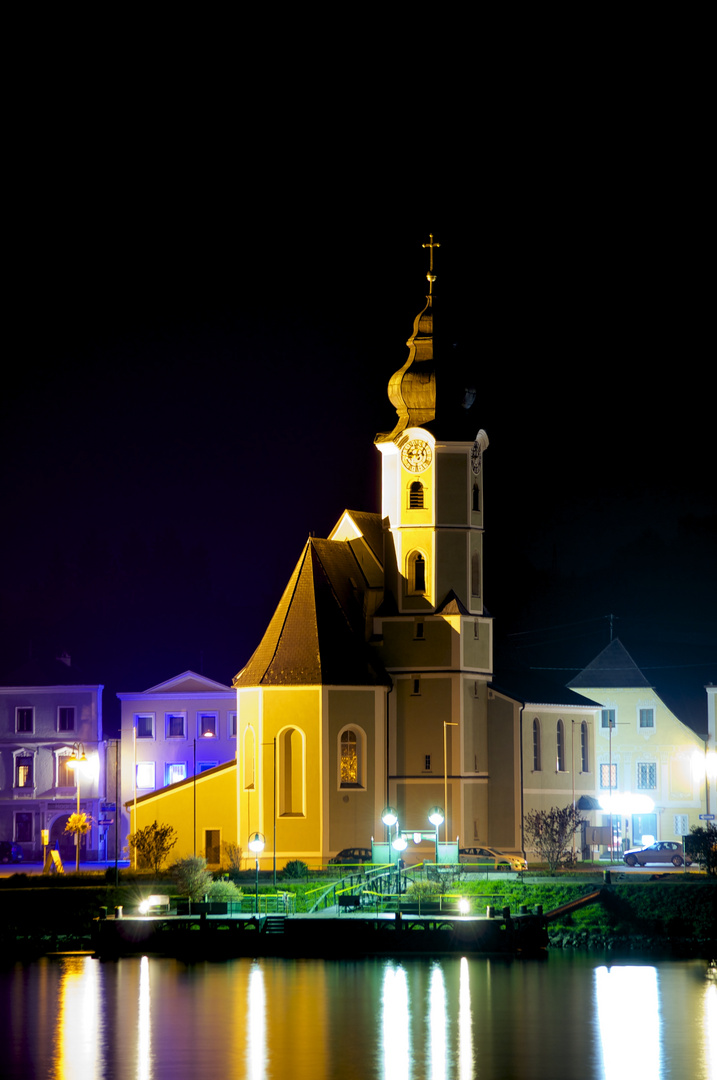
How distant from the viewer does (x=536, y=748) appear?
82062 mm

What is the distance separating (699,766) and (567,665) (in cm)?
2283

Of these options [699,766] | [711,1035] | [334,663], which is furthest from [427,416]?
[711,1035]

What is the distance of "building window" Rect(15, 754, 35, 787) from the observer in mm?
90312

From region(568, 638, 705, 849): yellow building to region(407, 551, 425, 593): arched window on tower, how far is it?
1420cm

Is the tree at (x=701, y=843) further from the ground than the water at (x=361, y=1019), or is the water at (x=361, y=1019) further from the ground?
the tree at (x=701, y=843)

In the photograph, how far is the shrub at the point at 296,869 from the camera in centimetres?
6988

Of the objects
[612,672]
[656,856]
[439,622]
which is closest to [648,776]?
[612,672]

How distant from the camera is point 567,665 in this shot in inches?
4441

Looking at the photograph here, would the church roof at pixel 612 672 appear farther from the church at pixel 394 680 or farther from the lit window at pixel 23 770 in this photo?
the lit window at pixel 23 770

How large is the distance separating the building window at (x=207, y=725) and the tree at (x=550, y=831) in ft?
55.5

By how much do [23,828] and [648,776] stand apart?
2663cm

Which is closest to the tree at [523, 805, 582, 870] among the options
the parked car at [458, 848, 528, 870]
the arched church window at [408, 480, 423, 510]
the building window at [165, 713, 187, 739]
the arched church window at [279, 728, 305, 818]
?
the parked car at [458, 848, 528, 870]

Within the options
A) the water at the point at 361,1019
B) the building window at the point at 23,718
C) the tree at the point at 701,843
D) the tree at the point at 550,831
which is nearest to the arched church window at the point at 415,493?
the tree at the point at 550,831

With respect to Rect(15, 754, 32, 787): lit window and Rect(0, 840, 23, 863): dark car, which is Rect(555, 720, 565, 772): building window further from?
Rect(15, 754, 32, 787): lit window
